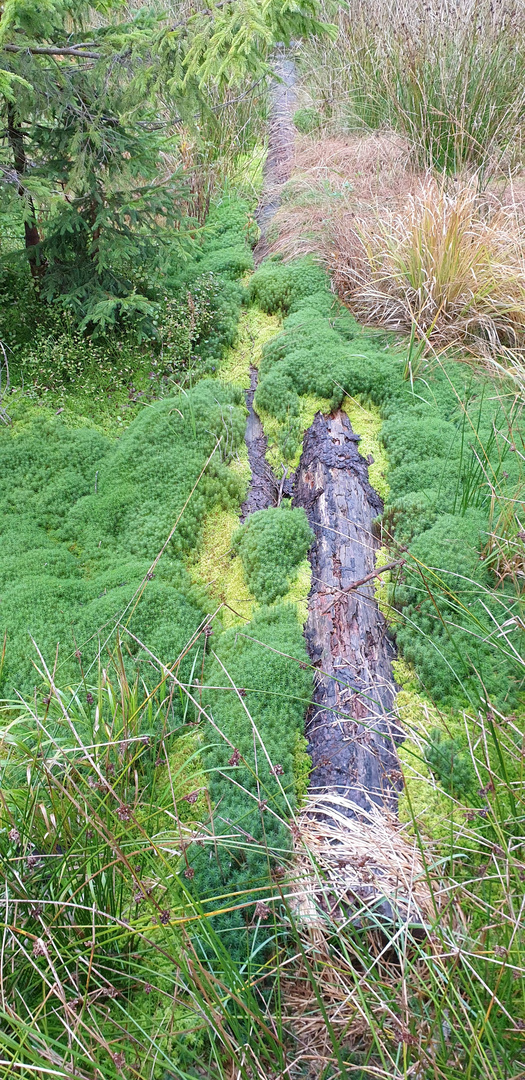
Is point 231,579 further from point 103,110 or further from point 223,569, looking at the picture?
point 103,110

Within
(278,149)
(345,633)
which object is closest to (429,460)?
(345,633)

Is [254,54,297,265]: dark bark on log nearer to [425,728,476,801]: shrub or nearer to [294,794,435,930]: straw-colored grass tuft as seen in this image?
[425,728,476,801]: shrub

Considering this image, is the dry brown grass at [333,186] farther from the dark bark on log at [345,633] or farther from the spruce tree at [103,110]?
the dark bark on log at [345,633]

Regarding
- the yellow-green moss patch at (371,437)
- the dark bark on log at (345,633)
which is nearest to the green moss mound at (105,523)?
the dark bark on log at (345,633)

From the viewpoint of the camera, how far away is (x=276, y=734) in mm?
2594

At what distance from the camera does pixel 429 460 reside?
11.9ft

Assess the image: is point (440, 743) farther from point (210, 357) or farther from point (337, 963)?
point (210, 357)

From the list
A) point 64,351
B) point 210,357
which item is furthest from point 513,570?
point 64,351

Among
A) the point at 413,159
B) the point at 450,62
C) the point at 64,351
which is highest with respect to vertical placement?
the point at 450,62

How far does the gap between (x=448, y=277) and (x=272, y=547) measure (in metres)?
2.27

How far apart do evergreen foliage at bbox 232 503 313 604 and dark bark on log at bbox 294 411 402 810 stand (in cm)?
9

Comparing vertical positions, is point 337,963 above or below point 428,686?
below

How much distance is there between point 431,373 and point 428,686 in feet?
7.16

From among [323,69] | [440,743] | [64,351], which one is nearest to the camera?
[440,743]
